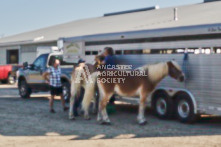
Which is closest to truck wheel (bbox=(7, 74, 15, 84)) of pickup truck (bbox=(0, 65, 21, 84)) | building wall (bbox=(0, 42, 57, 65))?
pickup truck (bbox=(0, 65, 21, 84))

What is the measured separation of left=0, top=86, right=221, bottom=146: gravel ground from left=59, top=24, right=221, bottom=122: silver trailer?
52 cm

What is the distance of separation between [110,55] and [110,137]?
13.2 ft

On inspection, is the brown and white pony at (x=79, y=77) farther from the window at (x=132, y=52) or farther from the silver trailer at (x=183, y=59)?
the silver trailer at (x=183, y=59)

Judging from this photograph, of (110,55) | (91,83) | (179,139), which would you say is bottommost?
(179,139)

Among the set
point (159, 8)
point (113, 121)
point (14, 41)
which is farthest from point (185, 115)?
point (14, 41)

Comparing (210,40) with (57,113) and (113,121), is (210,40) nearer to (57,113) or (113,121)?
(113,121)

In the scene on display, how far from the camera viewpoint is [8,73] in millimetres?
30328

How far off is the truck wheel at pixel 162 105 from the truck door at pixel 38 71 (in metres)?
6.63

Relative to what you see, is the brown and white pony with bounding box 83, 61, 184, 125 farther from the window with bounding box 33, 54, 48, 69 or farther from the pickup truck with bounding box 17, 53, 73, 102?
the window with bounding box 33, 54, 48, 69

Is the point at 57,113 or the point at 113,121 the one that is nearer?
the point at 113,121

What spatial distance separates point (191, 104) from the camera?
38.4 ft

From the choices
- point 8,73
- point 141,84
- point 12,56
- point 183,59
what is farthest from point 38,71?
point 12,56

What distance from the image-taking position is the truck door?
1817 centimetres

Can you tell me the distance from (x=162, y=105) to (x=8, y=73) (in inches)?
775
